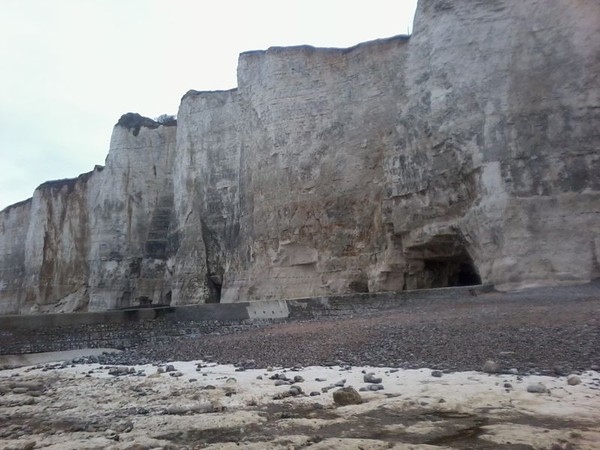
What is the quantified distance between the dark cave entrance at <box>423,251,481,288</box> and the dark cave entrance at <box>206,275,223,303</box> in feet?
30.4

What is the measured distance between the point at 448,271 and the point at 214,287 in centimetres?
1010

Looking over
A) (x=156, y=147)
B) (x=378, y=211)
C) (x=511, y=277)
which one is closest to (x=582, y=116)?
(x=511, y=277)

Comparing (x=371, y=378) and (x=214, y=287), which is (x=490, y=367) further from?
(x=214, y=287)

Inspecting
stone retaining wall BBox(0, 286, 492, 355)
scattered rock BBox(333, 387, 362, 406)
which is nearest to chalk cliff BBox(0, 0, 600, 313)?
stone retaining wall BBox(0, 286, 492, 355)

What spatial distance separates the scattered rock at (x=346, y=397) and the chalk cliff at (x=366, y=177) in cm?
830

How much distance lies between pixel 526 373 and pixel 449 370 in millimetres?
636

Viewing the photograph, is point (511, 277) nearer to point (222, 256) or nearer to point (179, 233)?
point (222, 256)

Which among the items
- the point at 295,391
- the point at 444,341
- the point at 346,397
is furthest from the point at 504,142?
the point at 346,397

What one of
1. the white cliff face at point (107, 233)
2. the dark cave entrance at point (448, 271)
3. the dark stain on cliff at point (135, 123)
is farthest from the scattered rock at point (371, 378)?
the dark stain on cliff at point (135, 123)

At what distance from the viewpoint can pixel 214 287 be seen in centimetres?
2178

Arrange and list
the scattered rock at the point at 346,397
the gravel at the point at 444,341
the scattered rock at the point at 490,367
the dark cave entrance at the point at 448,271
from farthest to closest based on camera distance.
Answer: the dark cave entrance at the point at 448,271 → the gravel at the point at 444,341 → the scattered rock at the point at 490,367 → the scattered rock at the point at 346,397

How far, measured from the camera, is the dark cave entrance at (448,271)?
14.9 metres

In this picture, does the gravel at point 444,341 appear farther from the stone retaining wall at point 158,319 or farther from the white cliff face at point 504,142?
the white cliff face at point 504,142

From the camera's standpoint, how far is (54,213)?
29.4m
